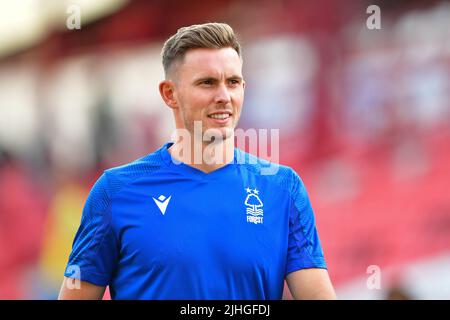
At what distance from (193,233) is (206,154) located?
0.35m

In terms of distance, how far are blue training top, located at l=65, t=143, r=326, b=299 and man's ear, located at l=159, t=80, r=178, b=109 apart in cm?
24

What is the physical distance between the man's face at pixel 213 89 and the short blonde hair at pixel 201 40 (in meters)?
0.02

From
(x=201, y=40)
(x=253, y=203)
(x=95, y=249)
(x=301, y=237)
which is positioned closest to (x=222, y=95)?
(x=201, y=40)

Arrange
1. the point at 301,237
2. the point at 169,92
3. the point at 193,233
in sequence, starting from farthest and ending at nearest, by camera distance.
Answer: the point at 169,92
the point at 301,237
the point at 193,233

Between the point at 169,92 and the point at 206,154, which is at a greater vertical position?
the point at 169,92

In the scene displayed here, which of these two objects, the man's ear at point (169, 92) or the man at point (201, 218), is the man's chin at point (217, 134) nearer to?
the man at point (201, 218)

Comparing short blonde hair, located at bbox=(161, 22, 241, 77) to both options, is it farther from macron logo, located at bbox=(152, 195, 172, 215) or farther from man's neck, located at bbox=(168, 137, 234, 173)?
macron logo, located at bbox=(152, 195, 172, 215)

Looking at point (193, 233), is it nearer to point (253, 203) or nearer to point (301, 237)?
point (253, 203)

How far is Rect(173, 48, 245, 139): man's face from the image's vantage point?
3.05 meters

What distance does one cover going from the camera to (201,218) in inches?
121

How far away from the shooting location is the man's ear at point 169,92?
328 centimetres

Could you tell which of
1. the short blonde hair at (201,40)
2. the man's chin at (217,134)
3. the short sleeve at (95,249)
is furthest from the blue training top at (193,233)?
the short blonde hair at (201,40)

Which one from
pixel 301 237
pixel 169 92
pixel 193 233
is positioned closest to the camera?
pixel 193 233

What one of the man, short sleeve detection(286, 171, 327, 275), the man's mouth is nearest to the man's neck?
the man
